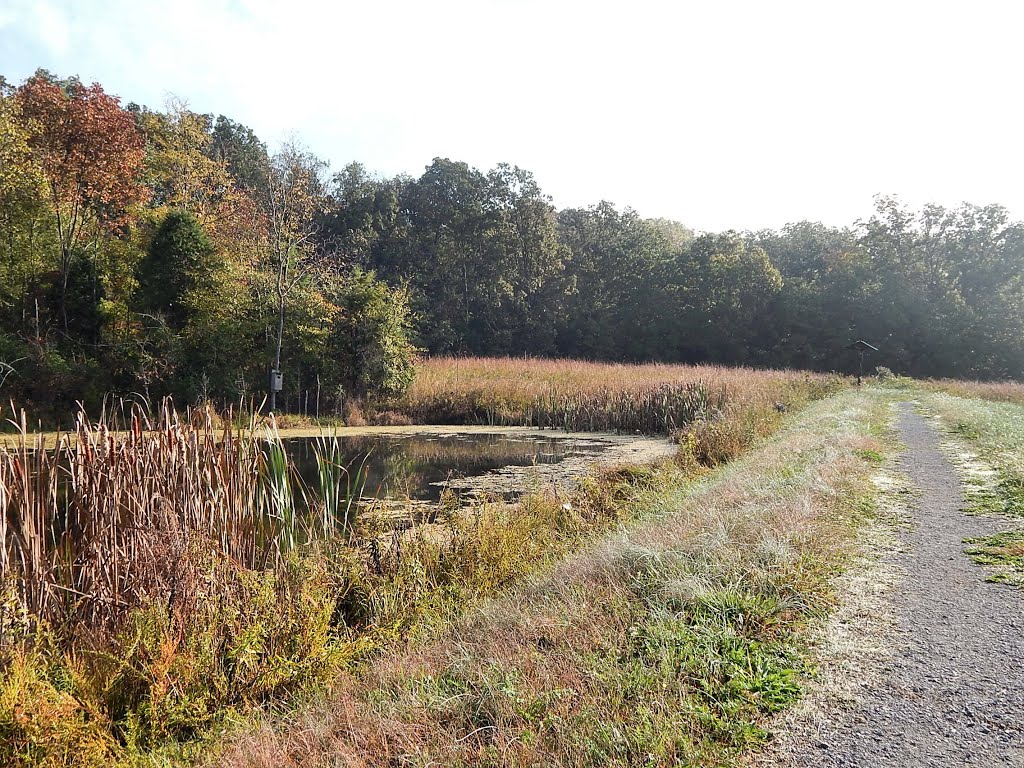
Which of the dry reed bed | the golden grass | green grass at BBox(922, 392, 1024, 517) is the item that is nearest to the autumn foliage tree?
the dry reed bed

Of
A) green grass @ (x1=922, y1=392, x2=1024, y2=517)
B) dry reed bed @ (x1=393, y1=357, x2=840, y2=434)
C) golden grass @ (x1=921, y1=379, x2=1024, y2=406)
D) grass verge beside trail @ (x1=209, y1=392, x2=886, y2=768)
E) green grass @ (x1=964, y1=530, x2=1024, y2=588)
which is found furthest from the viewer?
golden grass @ (x1=921, y1=379, x2=1024, y2=406)

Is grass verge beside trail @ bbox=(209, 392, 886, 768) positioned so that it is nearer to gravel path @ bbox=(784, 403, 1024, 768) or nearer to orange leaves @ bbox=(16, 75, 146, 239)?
gravel path @ bbox=(784, 403, 1024, 768)

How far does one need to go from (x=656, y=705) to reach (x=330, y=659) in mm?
2013

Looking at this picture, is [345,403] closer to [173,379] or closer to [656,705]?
[173,379]

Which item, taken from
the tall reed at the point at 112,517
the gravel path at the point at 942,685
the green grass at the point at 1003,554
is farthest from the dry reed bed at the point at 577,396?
the tall reed at the point at 112,517

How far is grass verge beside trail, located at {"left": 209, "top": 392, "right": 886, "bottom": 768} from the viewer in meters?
2.50

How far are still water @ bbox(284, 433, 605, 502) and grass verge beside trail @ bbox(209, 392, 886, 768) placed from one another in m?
5.09

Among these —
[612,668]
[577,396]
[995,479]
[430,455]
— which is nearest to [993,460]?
[995,479]

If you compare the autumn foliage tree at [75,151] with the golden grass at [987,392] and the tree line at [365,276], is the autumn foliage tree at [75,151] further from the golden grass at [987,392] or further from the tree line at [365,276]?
the golden grass at [987,392]

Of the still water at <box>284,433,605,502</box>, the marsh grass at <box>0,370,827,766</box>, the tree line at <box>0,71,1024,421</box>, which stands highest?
the tree line at <box>0,71,1024,421</box>

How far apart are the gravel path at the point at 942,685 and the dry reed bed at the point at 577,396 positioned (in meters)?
10.7

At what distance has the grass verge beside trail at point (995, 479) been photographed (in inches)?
169

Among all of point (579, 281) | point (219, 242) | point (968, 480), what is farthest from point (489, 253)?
point (968, 480)

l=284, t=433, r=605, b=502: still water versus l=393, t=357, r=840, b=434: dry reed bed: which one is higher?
l=393, t=357, r=840, b=434: dry reed bed
